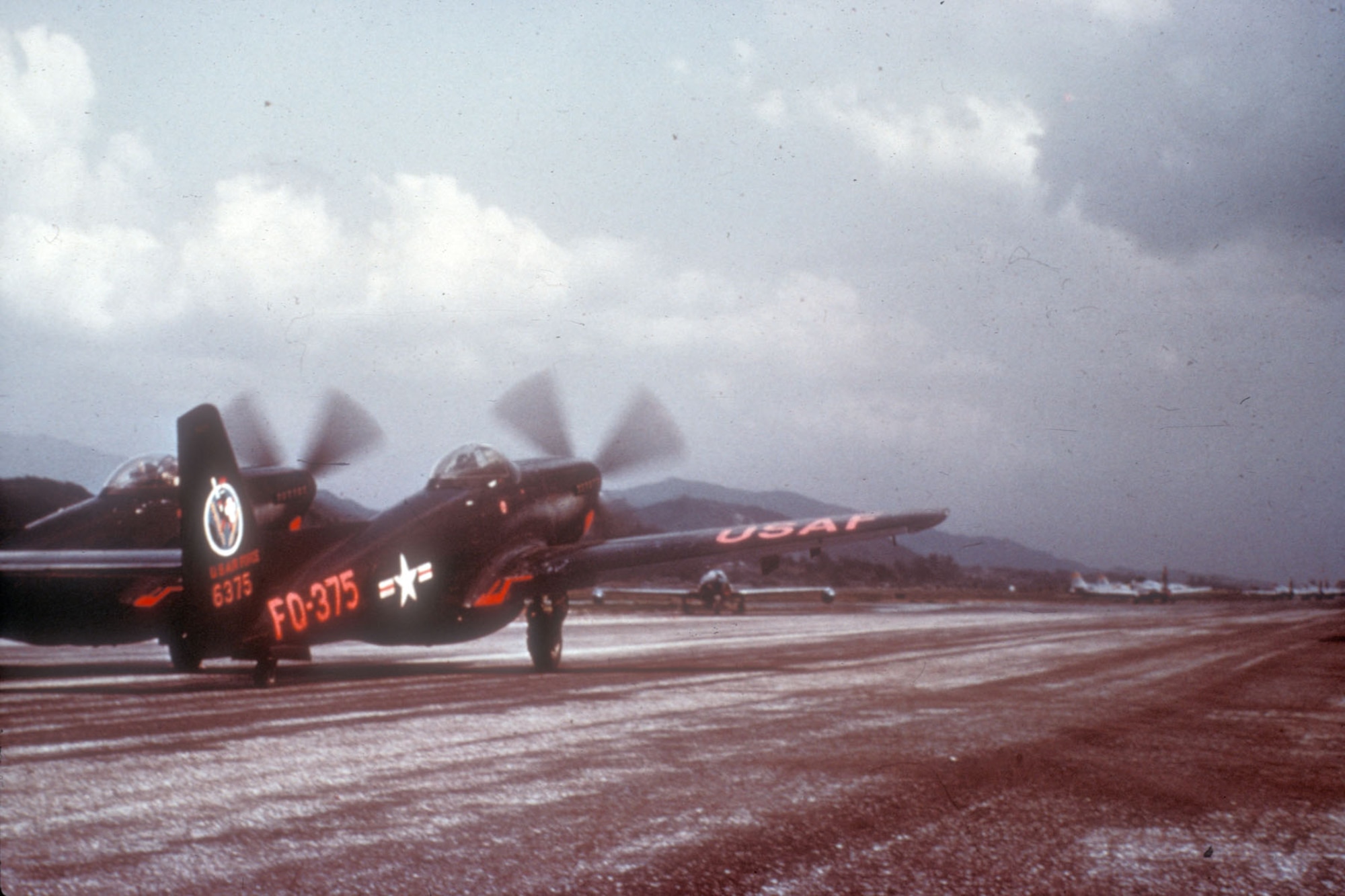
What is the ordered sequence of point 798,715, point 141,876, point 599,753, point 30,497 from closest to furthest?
1. point 141,876
2. point 599,753
3. point 798,715
4. point 30,497

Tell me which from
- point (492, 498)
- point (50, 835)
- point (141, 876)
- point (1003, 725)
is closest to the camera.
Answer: point (141, 876)

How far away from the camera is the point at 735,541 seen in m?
15.4

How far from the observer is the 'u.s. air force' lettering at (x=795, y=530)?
598 inches

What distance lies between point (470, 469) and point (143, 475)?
5353 mm

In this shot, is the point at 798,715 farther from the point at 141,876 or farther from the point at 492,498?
the point at 492,498

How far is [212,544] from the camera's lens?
1096 cm

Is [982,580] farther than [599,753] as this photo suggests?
Yes

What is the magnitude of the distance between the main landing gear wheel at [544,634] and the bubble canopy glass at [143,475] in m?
6.20

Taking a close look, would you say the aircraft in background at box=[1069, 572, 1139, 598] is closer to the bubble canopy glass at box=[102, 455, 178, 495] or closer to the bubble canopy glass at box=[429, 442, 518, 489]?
the bubble canopy glass at box=[429, 442, 518, 489]

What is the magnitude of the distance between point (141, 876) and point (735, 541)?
11942 mm

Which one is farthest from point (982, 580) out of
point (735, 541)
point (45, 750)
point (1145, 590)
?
point (45, 750)

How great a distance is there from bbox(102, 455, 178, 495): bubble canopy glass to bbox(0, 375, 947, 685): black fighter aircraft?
5.71 feet

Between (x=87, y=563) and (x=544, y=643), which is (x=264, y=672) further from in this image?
(x=544, y=643)

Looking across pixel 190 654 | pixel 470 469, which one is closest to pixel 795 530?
pixel 470 469
